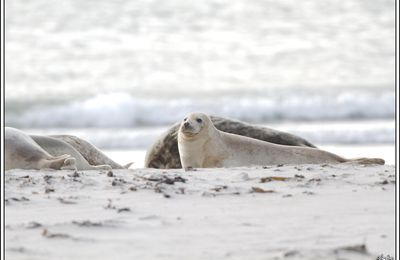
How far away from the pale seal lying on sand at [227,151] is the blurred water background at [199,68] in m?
3.31

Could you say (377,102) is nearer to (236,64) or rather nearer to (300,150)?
(236,64)

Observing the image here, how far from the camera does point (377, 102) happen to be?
54.8 ft

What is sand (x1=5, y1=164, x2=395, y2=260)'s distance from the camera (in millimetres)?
3881

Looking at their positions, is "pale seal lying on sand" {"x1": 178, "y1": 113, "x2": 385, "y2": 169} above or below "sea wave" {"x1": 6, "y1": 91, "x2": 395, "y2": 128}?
below

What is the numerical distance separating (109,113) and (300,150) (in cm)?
900

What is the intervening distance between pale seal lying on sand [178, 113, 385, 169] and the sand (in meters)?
1.78

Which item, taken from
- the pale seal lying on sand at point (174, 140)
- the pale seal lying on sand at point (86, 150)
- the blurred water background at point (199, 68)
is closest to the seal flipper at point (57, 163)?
the pale seal lying on sand at point (86, 150)

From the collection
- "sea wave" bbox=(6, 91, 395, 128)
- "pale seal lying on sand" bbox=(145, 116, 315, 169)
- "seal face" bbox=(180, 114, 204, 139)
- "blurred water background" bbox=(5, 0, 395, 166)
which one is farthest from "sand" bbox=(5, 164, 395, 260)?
"sea wave" bbox=(6, 91, 395, 128)

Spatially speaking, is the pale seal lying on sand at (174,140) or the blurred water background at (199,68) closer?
the pale seal lying on sand at (174,140)

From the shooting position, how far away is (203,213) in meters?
4.67

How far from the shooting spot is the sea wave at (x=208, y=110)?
16.6 metres

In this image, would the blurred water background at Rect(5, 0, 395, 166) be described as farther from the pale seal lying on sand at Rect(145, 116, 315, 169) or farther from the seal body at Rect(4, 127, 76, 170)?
the seal body at Rect(4, 127, 76, 170)

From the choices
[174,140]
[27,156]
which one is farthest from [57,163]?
[174,140]

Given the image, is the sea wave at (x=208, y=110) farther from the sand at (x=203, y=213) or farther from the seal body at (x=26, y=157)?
the sand at (x=203, y=213)
